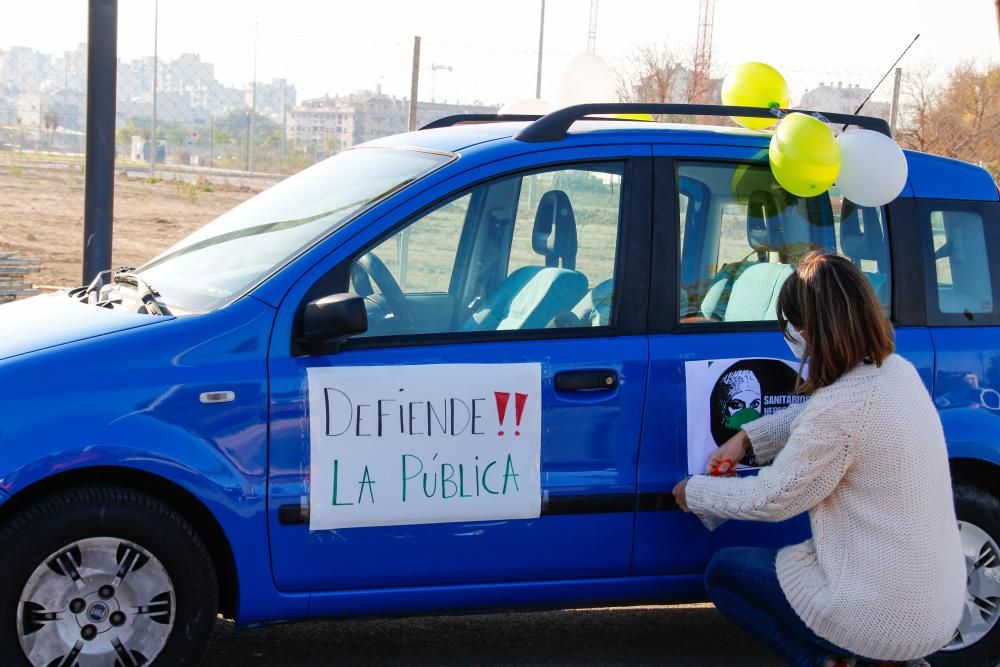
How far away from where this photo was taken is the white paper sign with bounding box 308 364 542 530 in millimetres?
3516

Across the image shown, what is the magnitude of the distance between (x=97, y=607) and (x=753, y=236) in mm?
2460

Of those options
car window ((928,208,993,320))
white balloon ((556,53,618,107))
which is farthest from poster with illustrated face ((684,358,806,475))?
white balloon ((556,53,618,107))

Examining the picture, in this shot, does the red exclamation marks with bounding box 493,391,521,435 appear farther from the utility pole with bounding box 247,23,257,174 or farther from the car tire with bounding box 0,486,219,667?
the utility pole with bounding box 247,23,257,174

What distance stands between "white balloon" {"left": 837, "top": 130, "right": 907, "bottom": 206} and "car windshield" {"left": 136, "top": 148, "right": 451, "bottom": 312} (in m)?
1.37

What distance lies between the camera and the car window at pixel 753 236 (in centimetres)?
402

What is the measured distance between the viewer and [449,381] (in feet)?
11.9

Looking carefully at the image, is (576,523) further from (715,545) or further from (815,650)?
(815,650)

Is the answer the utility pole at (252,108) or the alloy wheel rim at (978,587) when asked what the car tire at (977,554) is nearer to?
the alloy wheel rim at (978,587)

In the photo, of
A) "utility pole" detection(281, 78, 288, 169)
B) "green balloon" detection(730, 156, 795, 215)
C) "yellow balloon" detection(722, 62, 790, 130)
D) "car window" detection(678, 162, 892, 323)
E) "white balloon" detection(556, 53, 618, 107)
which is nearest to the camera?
"car window" detection(678, 162, 892, 323)

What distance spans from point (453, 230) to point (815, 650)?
170 centimetres

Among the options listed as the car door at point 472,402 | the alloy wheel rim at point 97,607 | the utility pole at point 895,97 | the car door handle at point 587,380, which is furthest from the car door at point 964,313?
the utility pole at point 895,97

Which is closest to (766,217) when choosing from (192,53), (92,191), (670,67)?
(92,191)

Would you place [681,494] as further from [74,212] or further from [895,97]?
[74,212]

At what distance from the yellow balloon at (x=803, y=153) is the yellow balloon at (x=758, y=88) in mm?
621
